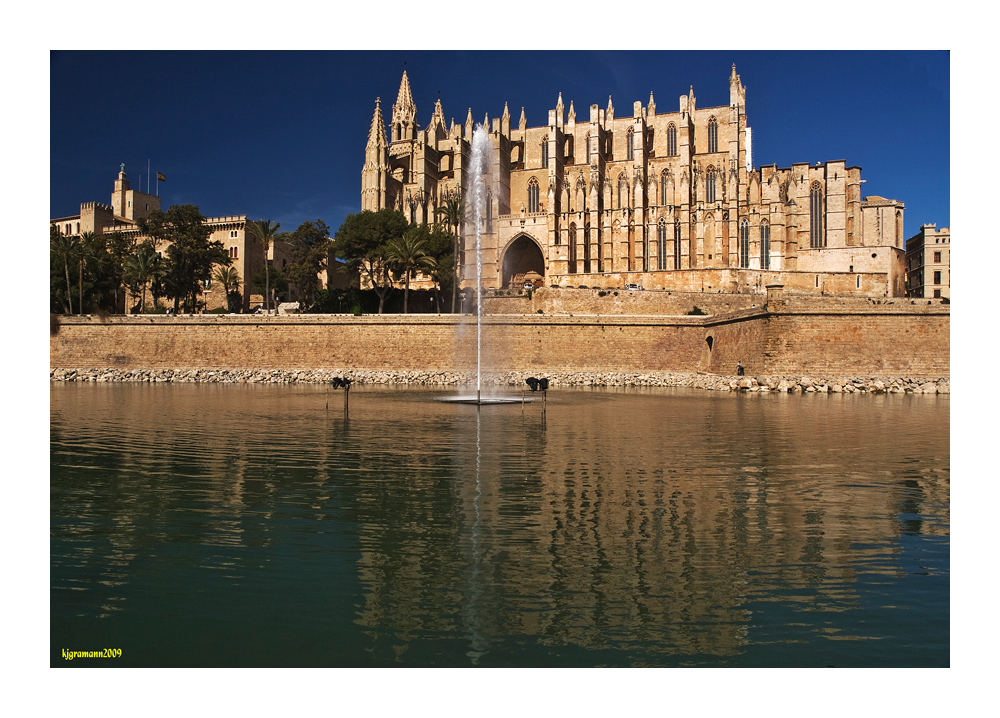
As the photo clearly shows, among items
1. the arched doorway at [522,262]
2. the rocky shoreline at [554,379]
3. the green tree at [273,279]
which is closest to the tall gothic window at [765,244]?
the arched doorway at [522,262]

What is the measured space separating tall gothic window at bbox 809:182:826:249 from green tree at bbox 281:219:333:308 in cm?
3374

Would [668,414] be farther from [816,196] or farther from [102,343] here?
A: [816,196]

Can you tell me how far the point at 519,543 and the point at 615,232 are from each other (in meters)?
50.1

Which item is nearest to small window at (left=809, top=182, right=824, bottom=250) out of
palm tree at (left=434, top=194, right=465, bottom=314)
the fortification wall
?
the fortification wall

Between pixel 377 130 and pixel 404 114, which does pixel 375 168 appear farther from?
pixel 404 114

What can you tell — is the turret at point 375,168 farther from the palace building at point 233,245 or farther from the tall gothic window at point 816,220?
the tall gothic window at point 816,220

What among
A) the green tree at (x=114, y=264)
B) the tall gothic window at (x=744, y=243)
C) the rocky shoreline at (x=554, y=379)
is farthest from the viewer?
the tall gothic window at (x=744, y=243)

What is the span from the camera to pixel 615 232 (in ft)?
177

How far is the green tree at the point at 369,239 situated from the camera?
43.7 metres

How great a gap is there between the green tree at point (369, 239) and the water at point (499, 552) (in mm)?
32295

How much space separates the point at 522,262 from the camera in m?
58.4

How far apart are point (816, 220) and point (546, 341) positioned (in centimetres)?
2890

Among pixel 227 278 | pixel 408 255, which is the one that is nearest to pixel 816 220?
pixel 408 255

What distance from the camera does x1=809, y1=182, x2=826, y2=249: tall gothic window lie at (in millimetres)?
52406
